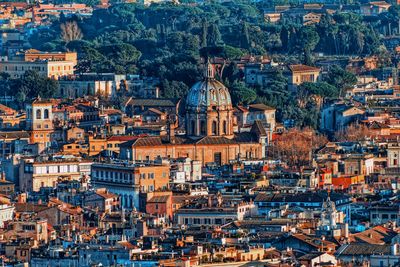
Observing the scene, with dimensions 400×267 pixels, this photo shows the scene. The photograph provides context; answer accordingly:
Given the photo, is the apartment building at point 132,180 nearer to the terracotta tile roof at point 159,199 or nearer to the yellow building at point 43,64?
the terracotta tile roof at point 159,199

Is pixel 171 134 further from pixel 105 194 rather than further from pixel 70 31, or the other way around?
pixel 70 31

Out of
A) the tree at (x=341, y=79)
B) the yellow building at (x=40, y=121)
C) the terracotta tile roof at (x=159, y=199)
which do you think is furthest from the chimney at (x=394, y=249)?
the tree at (x=341, y=79)

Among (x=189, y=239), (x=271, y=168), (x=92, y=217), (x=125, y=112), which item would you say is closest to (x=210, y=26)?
(x=125, y=112)

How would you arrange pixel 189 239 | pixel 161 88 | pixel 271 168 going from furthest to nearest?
pixel 161 88 < pixel 271 168 < pixel 189 239

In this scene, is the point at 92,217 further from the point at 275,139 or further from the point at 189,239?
the point at 275,139

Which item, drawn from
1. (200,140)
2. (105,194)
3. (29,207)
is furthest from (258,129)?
(29,207)

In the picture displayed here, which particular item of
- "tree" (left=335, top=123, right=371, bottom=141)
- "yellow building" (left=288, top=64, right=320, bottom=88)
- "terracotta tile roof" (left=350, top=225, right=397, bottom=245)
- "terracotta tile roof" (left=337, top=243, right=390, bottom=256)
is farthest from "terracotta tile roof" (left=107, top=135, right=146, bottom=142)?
"terracotta tile roof" (left=337, top=243, right=390, bottom=256)

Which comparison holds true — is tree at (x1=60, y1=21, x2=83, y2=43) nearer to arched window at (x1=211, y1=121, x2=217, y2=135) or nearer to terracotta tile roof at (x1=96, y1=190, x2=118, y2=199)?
arched window at (x1=211, y1=121, x2=217, y2=135)
